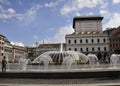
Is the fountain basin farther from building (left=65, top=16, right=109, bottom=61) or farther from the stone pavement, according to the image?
building (left=65, top=16, right=109, bottom=61)

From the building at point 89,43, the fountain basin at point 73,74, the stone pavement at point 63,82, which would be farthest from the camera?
the building at point 89,43

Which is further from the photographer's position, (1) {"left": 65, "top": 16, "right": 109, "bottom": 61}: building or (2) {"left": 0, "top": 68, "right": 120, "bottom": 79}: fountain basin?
(1) {"left": 65, "top": 16, "right": 109, "bottom": 61}: building

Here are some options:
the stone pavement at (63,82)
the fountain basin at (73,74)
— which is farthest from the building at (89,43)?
the stone pavement at (63,82)

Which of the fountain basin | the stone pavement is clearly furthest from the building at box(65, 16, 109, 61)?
the stone pavement

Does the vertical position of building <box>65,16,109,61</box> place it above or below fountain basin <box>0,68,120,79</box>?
above

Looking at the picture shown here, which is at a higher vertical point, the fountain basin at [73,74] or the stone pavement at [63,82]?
the fountain basin at [73,74]

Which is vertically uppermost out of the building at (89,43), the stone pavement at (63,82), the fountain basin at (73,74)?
the building at (89,43)

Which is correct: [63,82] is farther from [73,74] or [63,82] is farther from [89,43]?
[89,43]

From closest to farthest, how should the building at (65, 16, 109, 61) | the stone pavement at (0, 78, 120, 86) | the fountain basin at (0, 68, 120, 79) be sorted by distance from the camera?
the stone pavement at (0, 78, 120, 86)
the fountain basin at (0, 68, 120, 79)
the building at (65, 16, 109, 61)

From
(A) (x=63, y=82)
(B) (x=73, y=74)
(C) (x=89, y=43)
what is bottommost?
(A) (x=63, y=82)

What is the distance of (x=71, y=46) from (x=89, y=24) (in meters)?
19.3

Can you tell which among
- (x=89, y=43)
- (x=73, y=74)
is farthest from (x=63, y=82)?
(x=89, y=43)

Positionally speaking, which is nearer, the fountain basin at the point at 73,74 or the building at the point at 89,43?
the fountain basin at the point at 73,74

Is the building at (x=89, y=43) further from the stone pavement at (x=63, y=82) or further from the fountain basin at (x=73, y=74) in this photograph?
the stone pavement at (x=63, y=82)
